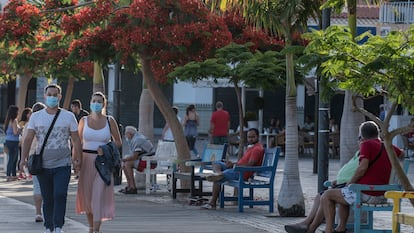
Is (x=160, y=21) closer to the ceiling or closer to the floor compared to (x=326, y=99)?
closer to the ceiling

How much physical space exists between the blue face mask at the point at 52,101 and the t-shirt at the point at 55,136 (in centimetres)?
13

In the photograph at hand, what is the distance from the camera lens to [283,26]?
49.8 ft

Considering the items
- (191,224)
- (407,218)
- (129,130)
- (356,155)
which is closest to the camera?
(407,218)

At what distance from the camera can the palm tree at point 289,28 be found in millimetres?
14773

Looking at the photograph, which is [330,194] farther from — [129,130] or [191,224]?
[129,130]

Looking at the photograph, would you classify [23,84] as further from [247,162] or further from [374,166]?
[374,166]

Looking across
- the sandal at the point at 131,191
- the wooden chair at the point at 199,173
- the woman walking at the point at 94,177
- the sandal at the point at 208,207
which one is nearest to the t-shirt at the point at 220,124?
the sandal at the point at 131,191

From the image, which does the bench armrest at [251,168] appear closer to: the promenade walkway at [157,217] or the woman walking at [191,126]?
the promenade walkway at [157,217]

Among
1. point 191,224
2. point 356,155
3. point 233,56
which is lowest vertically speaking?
point 191,224

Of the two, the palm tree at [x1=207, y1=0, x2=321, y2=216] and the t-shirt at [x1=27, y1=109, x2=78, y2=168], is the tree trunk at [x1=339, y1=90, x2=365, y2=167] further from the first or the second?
the t-shirt at [x1=27, y1=109, x2=78, y2=168]

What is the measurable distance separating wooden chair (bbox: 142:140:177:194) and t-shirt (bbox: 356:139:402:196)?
26.3 ft

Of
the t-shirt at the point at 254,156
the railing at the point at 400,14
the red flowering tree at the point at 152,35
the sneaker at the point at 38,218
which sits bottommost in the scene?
the sneaker at the point at 38,218

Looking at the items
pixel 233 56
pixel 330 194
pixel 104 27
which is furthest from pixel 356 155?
pixel 104 27

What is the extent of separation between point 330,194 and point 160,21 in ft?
23.0
